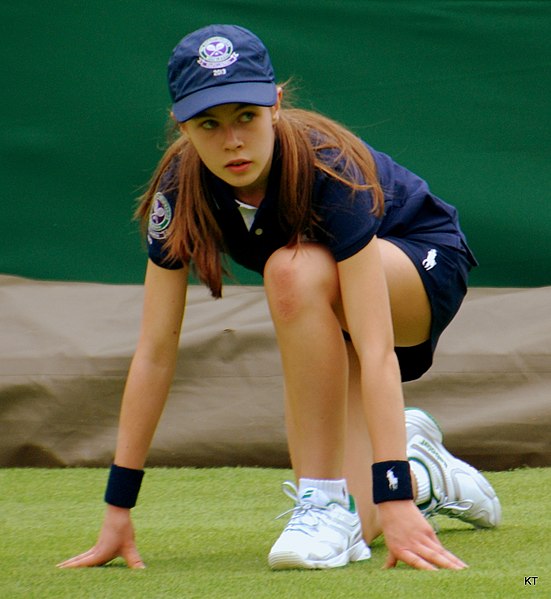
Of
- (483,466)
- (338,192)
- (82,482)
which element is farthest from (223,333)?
(338,192)

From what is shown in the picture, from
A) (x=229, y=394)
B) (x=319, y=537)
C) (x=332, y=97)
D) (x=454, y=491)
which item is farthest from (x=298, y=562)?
(x=332, y=97)

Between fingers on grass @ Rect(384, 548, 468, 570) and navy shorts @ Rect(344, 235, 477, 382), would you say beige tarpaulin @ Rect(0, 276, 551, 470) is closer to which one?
navy shorts @ Rect(344, 235, 477, 382)

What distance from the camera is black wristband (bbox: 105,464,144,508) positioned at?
1877mm

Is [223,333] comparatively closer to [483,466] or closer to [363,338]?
[483,466]

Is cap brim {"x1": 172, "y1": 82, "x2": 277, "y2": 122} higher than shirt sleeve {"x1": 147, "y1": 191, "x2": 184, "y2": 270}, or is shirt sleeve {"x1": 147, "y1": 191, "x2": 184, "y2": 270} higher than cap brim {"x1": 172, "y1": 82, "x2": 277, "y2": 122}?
cap brim {"x1": 172, "y1": 82, "x2": 277, "y2": 122}

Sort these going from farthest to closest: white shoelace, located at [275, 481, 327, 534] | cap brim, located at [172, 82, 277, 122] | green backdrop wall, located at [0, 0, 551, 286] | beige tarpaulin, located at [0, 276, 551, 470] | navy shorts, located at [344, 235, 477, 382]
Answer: green backdrop wall, located at [0, 0, 551, 286], beige tarpaulin, located at [0, 276, 551, 470], navy shorts, located at [344, 235, 477, 382], white shoelace, located at [275, 481, 327, 534], cap brim, located at [172, 82, 277, 122]

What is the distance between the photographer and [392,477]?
1.68 meters

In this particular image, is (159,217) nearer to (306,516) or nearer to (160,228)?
(160,228)

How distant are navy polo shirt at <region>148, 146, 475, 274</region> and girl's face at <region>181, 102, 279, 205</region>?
77mm

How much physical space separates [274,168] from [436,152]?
4.23 feet

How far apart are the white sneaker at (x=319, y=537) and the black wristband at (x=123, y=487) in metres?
0.23

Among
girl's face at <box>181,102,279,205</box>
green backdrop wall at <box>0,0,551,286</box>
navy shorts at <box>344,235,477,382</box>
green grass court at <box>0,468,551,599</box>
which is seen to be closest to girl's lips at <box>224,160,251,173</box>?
girl's face at <box>181,102,279,205</box>

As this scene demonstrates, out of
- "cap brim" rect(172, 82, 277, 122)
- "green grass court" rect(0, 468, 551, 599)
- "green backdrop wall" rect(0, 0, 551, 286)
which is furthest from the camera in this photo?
"green backdrop wall" rect(0, 0, 551, 286)

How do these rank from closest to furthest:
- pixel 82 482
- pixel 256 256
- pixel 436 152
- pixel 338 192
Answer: pixel 338 192, pixel 256 256, pixel 82 482, pixel 436 152
